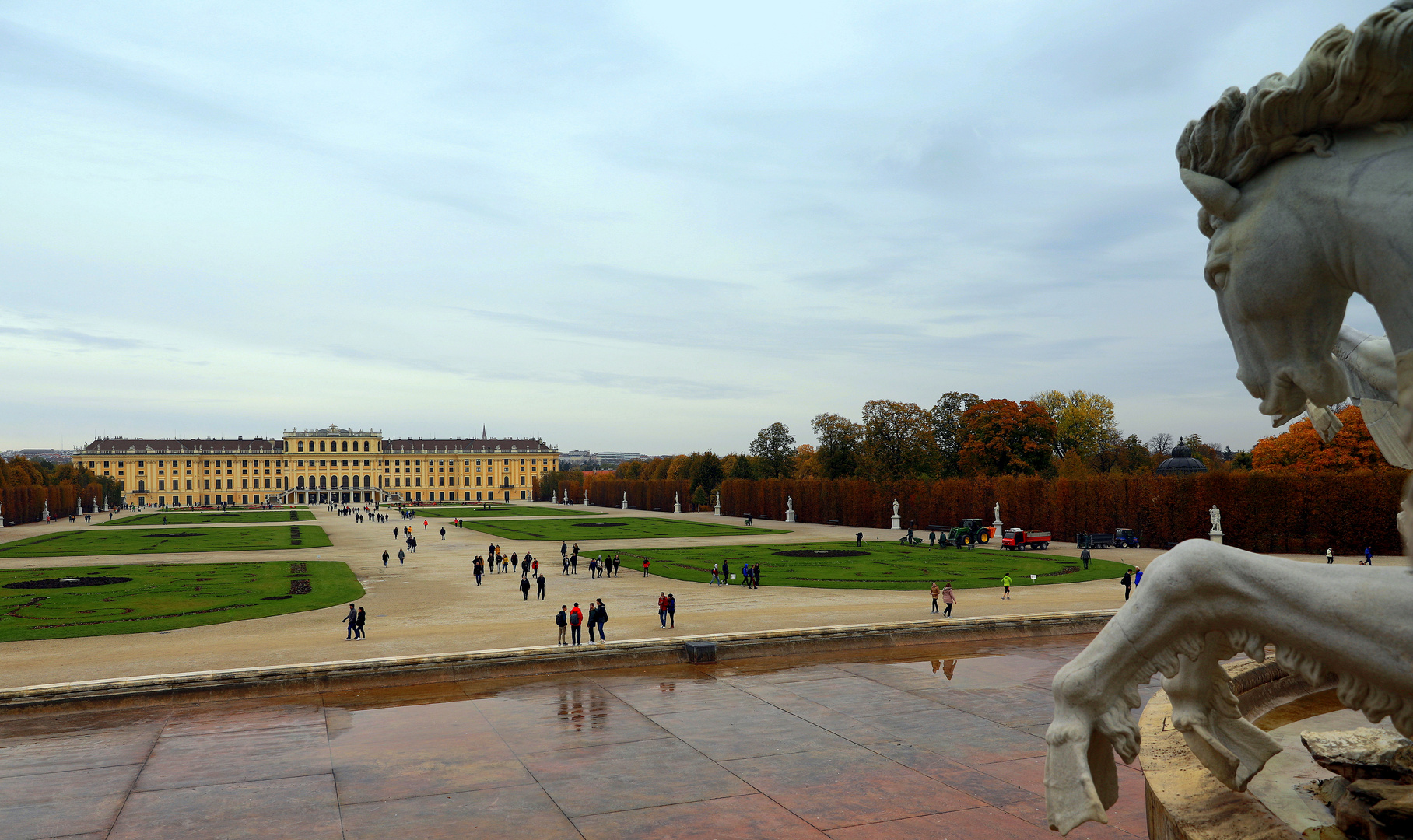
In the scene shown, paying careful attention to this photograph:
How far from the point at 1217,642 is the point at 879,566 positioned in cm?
3632

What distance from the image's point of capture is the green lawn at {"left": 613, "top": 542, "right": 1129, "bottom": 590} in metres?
33.5

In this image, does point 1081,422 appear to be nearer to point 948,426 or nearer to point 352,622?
point 948,426

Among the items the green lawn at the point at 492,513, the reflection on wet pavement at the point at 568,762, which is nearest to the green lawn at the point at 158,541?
the green lawn at the point at 492,513

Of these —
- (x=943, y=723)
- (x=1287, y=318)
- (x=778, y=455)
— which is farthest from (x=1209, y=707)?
(x=778, y=455)

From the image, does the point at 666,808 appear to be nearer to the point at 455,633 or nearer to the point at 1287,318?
the point at 1287,318

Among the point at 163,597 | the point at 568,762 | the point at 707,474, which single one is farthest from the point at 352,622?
the point at 707,474

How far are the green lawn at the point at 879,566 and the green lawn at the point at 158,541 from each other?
944 inches

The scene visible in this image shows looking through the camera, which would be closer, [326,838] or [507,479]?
[326,838]

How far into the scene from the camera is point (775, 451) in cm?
9562

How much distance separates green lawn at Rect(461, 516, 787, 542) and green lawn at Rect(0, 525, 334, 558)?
38.7 feet

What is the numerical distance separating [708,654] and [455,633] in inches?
298

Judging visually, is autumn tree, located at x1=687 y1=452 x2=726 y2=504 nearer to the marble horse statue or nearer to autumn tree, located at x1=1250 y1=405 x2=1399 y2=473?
autumn tree, located at x1=1250 y1=405 x2=1399 y2=473

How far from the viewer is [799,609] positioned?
2623 centimetres

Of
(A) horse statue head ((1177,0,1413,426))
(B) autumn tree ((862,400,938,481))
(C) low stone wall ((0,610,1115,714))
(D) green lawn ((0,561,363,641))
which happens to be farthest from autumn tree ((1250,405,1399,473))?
(A) horse statue head ((1177,0,1413,426))
